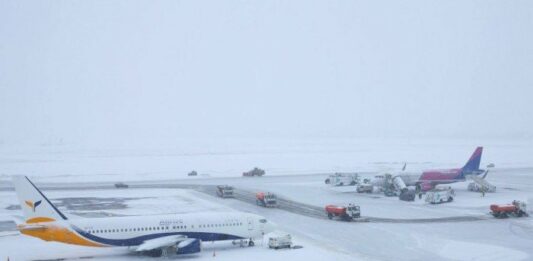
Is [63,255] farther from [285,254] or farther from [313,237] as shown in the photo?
[313,237]

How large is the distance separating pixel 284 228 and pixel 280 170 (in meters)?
65.9

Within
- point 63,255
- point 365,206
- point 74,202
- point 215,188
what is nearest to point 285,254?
point 63,255

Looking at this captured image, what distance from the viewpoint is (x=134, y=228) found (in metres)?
41.0

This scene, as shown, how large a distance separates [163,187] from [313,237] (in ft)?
145

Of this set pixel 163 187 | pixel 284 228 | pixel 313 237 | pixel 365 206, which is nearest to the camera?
pixel 313 237

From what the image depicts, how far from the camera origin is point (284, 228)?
2045 inches

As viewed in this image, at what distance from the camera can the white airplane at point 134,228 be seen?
129ft

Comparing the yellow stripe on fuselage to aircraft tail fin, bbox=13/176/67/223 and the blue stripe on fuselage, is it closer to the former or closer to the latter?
the blue stripe on fuselage

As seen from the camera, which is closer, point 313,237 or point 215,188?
point 313,237

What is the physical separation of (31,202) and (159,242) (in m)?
9.81

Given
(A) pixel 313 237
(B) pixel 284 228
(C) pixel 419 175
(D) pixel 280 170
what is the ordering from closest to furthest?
(A) pixel 313 237 → (B) pixel 284 228 → (C) pixel 419 175 → (D) pixel 280 170

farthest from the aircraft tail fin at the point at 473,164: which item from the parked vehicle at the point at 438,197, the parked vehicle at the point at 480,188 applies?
the parked vehicle at the point at 438,197

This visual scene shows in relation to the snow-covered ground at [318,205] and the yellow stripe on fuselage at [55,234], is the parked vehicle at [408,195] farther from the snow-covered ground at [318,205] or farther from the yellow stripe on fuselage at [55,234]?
the yellow stripe on fuselage at [55,234]

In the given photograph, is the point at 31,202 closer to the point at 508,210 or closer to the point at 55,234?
the point at 55,234
